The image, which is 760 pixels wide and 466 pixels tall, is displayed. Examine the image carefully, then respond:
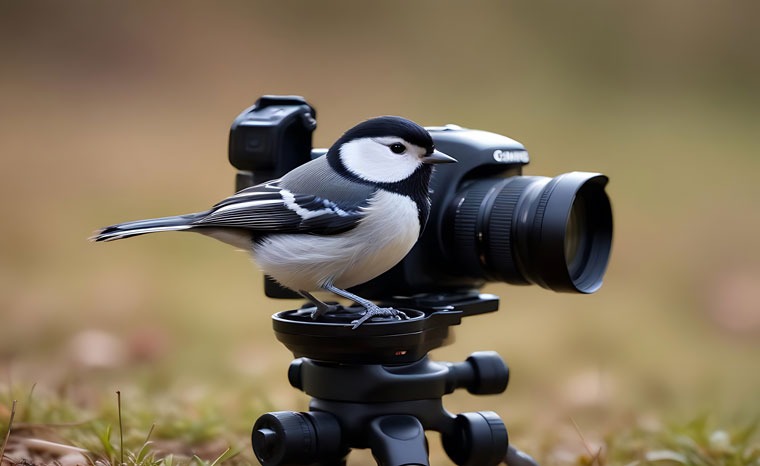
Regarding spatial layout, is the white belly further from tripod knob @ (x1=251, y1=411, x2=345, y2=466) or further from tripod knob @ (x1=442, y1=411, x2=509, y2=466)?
tripod knob @ (x1=442, y1=411, x2=509, y2=466)

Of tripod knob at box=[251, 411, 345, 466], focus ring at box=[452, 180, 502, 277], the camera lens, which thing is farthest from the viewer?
focus ring at box=[452, 180, 502, 277]

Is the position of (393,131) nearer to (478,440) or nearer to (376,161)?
(376,161)

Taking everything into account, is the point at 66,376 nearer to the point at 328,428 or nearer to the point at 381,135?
the point at 328,428

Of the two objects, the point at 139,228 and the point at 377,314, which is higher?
the point at 139,228

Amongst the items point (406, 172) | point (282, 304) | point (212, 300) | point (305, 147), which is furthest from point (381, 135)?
point (212, 300)

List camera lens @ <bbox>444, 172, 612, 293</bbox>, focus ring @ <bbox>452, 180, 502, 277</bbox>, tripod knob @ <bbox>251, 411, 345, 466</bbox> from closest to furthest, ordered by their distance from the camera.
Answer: tripod knob @ <bbox>251, 411, 345, 466</bbox>
camera lens @ <bbox>444, 172, 612, 293</bbox>
focus ring @ <bbox>452, 180, 502, 277</bbox>

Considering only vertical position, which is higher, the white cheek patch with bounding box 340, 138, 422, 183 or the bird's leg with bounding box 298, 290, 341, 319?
the white cheek patch with bounding box 340, 138, 422, 183

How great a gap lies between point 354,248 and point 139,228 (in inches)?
16.2

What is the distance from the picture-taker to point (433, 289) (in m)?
2.27

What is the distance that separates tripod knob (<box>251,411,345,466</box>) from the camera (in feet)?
6.27

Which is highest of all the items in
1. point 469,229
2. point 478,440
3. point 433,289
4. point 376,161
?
point 376,161

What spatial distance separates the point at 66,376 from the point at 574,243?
1.63m

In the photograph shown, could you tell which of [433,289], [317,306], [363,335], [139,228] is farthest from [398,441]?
[139,228]

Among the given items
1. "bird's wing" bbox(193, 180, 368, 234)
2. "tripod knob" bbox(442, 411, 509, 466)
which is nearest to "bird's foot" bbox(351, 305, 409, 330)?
"bird's wing" bbox(193, 180, 368, 234)
